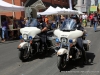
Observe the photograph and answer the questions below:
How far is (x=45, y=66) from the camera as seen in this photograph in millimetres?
7262

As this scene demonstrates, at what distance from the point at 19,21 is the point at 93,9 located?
39.4 meters

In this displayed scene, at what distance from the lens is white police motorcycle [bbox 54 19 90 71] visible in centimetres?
646

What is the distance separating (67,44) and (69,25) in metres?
0.75

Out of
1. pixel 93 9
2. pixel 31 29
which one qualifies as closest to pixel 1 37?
pixel 31 29

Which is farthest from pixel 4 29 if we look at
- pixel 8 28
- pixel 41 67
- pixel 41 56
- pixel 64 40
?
pixel 64 40

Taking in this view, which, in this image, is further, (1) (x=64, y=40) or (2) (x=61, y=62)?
(1) (x=64, y=40)

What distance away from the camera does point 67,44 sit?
A: 674 centimetres

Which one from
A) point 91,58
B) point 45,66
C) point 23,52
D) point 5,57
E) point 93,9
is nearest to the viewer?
point 45,66

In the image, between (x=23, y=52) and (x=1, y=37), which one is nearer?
(x=23, y=52)

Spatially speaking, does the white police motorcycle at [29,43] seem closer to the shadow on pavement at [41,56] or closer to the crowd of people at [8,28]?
the shadow on pavement at [41,56]

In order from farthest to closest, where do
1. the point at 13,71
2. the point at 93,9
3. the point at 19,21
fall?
the point at 93,9 < the point at 19,21 < the point at 13,71

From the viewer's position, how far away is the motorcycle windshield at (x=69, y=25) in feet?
23.2

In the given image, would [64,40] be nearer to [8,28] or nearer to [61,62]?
[61,62]

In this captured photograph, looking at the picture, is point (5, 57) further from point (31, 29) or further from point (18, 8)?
point (18, 8)
